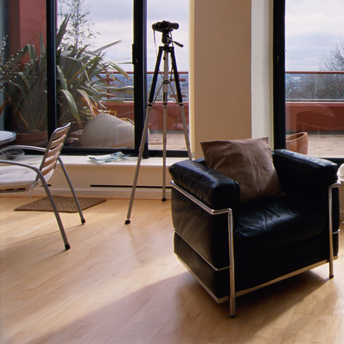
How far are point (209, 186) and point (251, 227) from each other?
318 millimetres

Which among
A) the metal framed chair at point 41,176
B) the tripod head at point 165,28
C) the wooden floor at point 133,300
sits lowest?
the wooden floor at point 133,300

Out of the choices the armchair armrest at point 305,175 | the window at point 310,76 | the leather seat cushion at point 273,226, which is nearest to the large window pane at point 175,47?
the window at point 310,76

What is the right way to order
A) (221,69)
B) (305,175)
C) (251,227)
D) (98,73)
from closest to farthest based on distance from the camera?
(251,227) → (305,175) → (221,69) → (98,73)

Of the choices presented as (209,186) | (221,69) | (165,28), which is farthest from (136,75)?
(209,186)

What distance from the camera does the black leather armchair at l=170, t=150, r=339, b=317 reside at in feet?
7.76

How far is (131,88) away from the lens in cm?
515

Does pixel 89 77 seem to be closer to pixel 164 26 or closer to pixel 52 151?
pixel 164 26

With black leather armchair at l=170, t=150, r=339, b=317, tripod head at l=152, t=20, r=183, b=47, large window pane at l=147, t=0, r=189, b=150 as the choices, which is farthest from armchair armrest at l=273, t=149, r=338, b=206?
large window pane at l=147, t=0, r=189, b=150

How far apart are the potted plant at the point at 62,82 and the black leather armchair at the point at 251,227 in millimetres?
2611

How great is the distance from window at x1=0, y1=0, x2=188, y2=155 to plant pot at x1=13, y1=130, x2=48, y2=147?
0.18 ft

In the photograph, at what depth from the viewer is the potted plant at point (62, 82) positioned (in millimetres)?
5238

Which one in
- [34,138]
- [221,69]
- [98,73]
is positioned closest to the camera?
[221,69]

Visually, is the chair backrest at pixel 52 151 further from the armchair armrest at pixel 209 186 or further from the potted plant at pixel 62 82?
the potted plant at pixel 62 82

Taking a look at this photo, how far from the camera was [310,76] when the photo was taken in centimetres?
463
